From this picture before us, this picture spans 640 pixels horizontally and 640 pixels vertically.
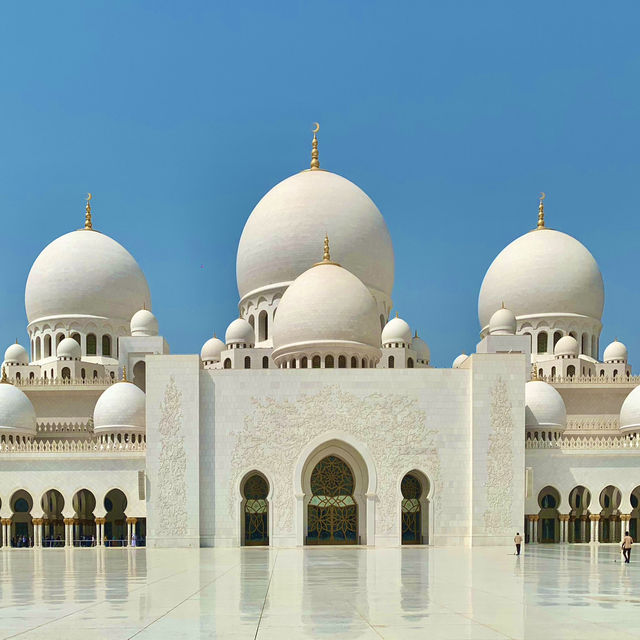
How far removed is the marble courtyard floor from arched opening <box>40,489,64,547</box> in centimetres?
873

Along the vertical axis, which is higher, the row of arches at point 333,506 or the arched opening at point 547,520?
the row of arches at point 333,506

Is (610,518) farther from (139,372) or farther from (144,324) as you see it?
(144,324)

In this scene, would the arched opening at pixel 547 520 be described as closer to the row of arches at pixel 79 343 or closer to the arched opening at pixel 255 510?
the arched opening at pixel 255 510

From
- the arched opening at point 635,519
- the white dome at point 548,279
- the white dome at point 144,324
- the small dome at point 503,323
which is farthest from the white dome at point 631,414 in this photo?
the white dome at point 144,324

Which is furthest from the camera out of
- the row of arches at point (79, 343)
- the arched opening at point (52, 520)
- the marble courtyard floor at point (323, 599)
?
the row of arches at point (79, 343)

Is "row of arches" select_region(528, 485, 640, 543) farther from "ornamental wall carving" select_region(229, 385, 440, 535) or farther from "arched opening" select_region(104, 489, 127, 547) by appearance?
"arched opening" select_region(104, 489, 127, 547)

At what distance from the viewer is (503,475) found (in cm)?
2220

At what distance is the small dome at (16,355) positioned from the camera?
3052 cm

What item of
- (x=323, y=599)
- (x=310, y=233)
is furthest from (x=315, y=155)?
(x=323, y=599)

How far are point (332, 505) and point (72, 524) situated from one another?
659 centimetres

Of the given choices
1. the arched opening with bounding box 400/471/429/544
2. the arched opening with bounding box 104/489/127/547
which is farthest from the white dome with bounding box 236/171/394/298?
the arched opening with bounding box 400/471/429/544

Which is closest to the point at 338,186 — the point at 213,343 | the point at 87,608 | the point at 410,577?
the point at 213,343

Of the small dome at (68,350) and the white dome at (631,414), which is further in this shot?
the small dome at (68,350)

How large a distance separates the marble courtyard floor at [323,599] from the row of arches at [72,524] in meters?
7.59
